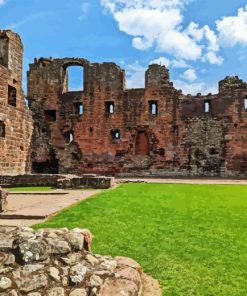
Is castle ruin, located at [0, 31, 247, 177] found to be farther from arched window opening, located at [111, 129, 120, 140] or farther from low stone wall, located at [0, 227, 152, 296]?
low stone wall, located at [0, 227, 152, 296]

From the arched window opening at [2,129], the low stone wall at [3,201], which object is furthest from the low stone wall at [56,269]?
the arched window opening at [2,129]

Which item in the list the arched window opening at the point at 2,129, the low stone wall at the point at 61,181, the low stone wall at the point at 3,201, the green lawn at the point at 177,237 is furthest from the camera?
the arched window opening at the point at 2,129

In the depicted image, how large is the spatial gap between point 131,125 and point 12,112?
9367mm

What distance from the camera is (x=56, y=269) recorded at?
3.55 meters

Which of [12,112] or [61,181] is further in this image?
[12,112]

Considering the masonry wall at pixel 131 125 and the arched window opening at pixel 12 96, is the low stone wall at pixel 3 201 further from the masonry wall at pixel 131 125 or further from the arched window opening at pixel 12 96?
the masonry wall at pixel 131 125

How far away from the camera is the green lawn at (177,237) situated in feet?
12.9

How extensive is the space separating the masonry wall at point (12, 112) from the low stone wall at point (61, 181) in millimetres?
1741

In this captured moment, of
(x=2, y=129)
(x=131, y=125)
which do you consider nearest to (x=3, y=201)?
(x=2, y=129)

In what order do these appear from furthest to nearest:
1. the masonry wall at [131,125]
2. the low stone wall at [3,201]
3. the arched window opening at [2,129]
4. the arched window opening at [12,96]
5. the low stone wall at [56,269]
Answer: the masonry wall at [131,125], the arched window opening at [12,96], the arched window opening at [2,129], the low stone wall at [3,201], the low stone wall at [56,269]

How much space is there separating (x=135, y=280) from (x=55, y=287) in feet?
2.37

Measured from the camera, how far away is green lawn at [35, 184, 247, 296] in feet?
12.9

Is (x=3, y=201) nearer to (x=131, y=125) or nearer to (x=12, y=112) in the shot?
(x=12, y=112)

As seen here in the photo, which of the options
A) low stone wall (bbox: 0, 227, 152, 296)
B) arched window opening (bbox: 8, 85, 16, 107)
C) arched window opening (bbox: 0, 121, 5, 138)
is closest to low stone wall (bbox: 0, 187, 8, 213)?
low stone wall (bbox: 0, 227, 152, 296)
